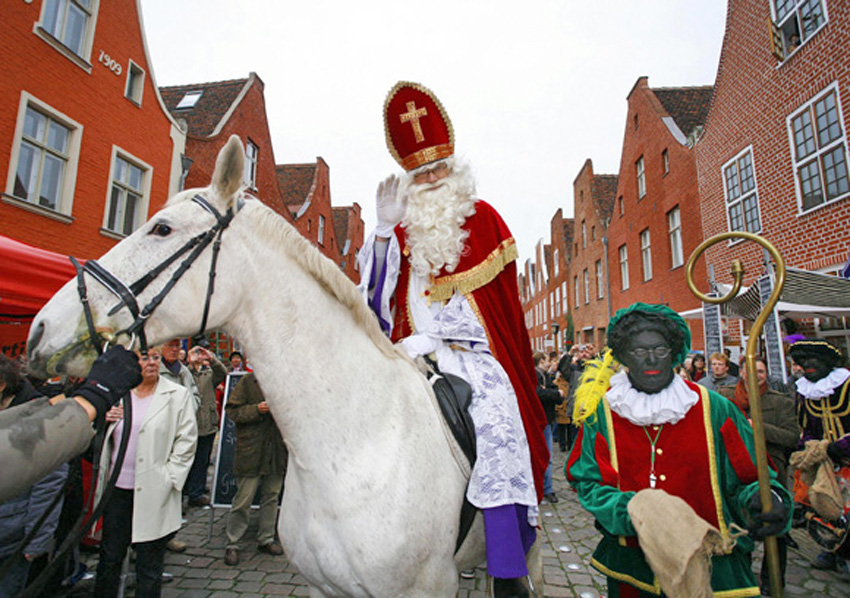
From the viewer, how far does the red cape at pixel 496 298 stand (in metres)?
2.52

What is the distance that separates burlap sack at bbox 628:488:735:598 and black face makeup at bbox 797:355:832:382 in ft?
14.5

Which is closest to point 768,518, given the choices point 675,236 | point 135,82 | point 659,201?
point 135,82

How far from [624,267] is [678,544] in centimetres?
2164

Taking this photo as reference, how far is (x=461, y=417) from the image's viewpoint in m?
2.20

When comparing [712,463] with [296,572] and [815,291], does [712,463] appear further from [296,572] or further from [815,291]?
[815,291]

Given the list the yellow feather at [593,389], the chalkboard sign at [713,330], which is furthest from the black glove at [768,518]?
the chalkboard sign at [713,330]

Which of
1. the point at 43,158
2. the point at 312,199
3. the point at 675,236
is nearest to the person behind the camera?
the point at 43,158

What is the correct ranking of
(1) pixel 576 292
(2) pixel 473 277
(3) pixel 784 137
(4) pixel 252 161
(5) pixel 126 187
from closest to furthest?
(2) pixel 473 277 < (3) pixel 784 137 < (5) pixel 126 187 < (4) pixel 252 161 < (1) pixel 576 292

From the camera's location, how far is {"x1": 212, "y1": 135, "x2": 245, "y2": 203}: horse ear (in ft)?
6.16

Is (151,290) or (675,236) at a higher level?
(675,236)

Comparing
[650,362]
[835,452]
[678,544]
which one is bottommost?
[835,452]

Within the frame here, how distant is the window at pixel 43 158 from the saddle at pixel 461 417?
33.8 ft

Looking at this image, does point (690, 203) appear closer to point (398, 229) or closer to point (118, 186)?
point (398, 229)

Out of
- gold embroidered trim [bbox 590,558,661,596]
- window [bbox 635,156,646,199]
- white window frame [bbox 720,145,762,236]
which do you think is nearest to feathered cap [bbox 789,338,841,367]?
gold embroidered trim [bbox 590,558,661,596]
